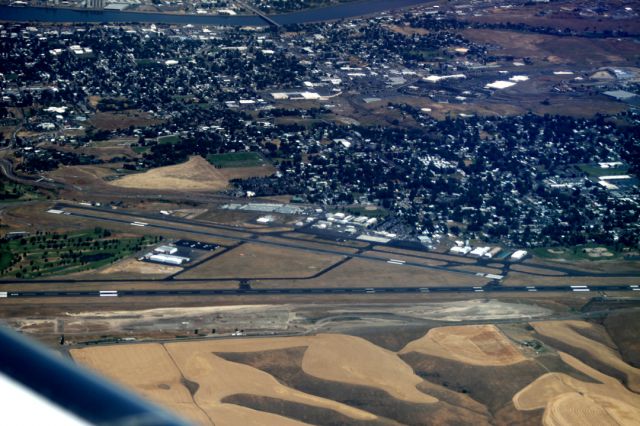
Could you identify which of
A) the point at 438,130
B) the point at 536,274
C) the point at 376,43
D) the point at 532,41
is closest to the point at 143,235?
the point at 536,274

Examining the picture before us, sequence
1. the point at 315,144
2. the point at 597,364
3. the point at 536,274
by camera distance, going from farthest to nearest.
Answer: the point at 315,144 → the point at 536,274 → the point at 597,364

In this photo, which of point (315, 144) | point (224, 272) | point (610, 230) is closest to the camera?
point (224, 272)

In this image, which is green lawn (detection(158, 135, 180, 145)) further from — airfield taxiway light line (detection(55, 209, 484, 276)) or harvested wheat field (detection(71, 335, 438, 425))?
harvested wheat field (detection(71, 335, 438, 425))

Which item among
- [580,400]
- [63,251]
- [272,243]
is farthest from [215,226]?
[580,400]

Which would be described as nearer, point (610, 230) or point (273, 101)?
point (610, 230)

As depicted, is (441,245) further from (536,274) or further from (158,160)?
(158,160)

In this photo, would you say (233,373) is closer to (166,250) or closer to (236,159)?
(166,250)

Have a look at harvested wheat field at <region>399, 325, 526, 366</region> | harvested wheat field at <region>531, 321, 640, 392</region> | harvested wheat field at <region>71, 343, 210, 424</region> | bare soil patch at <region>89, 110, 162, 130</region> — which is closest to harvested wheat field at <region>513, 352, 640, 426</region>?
harvested wheat field at <region>531, 321, 640, 392</region>
